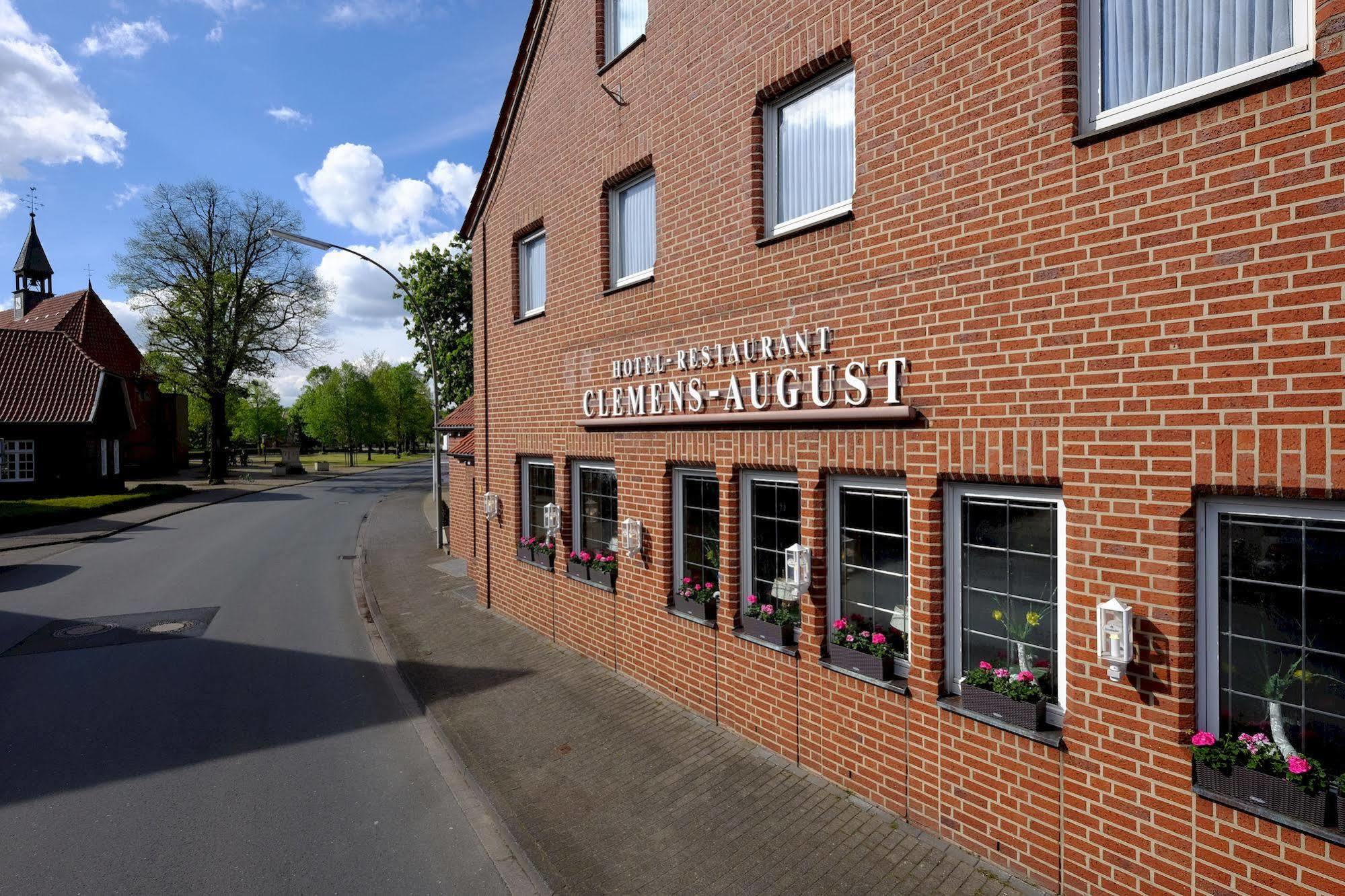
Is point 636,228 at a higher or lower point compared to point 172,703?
higher

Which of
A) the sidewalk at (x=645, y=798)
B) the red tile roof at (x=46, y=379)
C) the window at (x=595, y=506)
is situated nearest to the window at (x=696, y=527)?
the window at (x=595, y=506)

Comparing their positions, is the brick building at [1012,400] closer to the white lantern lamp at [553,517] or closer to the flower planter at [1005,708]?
the flower planter at [1005,708]

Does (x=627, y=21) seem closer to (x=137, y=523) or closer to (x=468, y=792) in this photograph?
(x=468, y=792)

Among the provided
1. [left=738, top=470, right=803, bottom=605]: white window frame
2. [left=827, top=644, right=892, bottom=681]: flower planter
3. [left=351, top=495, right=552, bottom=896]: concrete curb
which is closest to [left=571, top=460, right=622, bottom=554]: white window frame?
[left=351, top=495, right=552, bottom=896]: concrete curb

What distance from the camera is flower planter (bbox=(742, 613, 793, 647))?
6.19m

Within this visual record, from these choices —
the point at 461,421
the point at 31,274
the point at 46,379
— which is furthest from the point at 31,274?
the point at 461,421

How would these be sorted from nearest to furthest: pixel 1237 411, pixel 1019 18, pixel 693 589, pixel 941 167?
pixel 1237 411 < pixel 1019 18 < pixel 941 167 < pixel 693 589

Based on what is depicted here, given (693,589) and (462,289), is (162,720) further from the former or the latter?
(462,289)

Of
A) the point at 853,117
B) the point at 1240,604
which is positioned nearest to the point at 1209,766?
the point at 1240,604

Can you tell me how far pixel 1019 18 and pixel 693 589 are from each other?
17.5ft

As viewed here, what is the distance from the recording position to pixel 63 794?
19.5 feet

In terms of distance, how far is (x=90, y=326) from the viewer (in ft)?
143

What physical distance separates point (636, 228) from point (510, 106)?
4.09 m

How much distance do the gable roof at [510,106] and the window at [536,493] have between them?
4.41 metres
